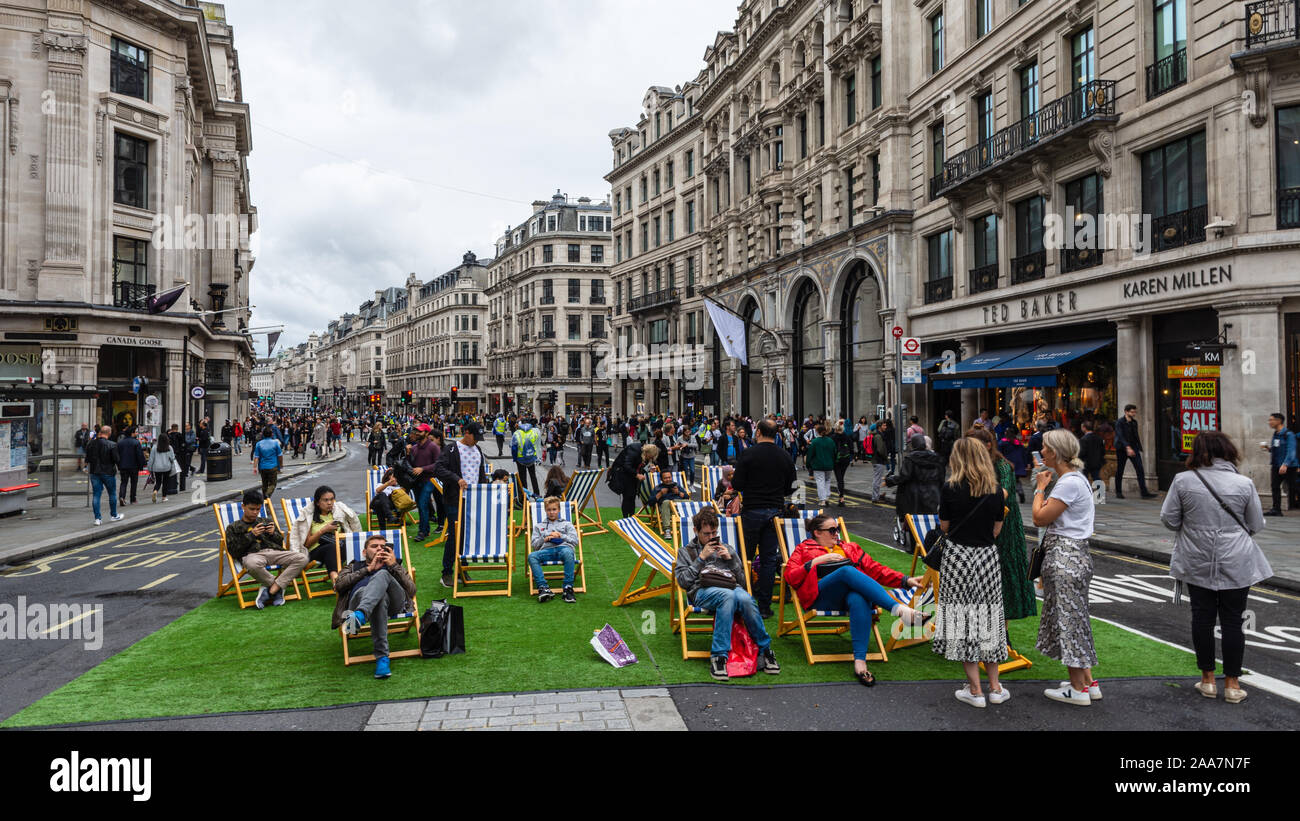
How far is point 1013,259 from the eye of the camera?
2278 centimetres

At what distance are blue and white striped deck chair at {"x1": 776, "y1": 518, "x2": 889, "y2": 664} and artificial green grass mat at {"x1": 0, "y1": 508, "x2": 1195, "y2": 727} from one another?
0.08m

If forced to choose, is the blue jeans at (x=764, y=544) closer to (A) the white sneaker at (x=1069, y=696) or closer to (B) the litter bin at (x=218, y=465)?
(A) the white sneaker at (x=1069, y=696)

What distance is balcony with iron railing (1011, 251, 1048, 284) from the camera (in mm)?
21562

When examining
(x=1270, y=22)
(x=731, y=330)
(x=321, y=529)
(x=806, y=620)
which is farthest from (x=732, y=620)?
(x=731, y=330)

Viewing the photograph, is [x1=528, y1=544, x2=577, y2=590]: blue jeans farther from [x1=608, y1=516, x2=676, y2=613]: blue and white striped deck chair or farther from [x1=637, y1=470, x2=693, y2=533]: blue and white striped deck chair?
[x1=637, y1=470, x2=693, y2=533]: blue and white striped deck chair

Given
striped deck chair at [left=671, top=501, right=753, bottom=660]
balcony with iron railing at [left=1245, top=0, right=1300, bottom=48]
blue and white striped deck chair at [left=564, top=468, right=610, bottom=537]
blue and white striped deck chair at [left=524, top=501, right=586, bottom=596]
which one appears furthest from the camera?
balcony with iron railing at [left=1245, top=0, right=1300, bottom=48]

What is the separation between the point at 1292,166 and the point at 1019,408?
8.98 m

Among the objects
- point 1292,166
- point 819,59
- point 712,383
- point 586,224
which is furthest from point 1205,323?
point 586,224

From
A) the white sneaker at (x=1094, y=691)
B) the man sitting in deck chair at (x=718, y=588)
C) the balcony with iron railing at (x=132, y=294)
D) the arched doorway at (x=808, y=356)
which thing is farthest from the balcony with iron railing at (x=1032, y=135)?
the balcony with iron railing at (x=132, y=294)

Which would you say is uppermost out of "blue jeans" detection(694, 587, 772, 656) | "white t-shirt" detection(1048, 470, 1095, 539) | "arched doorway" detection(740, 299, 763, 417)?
"arched doorway" detection(740, 299, 763, 417)

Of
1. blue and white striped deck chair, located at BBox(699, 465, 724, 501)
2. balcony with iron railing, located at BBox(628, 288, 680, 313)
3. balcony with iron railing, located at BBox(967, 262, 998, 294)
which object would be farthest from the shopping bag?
balcony with iron railing, located at BBox(628, 288, 680, 313)

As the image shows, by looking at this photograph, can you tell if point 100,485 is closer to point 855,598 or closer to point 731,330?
point 855,598

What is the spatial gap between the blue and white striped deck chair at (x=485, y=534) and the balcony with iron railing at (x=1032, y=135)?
17.1 m

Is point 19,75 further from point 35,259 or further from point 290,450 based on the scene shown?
point 290,450
